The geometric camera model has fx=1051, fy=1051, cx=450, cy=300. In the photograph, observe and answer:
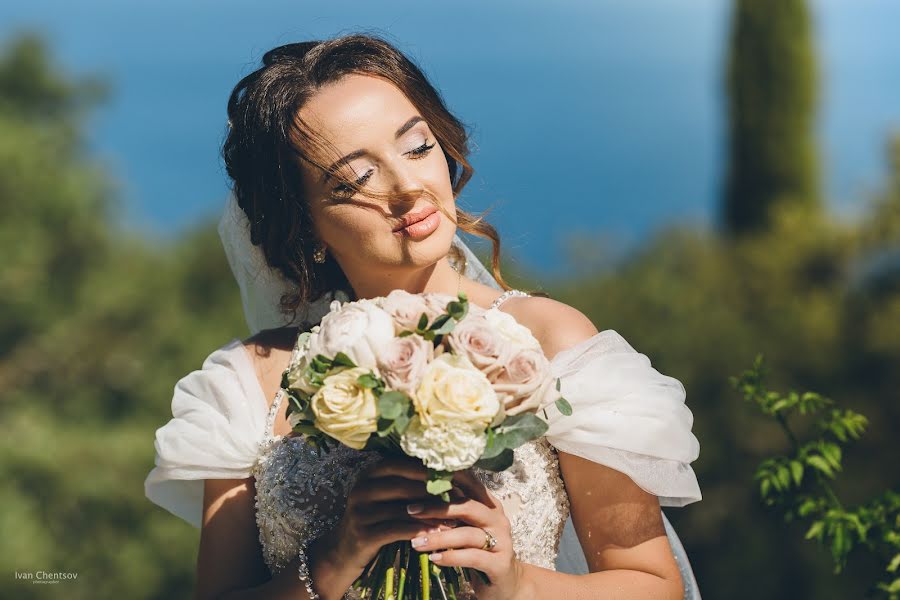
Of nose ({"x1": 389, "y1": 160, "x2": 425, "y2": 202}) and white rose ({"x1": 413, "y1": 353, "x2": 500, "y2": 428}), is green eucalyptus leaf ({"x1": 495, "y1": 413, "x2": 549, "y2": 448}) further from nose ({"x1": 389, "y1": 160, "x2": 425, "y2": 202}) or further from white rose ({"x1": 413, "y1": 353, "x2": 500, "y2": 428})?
nose ({"x1": 389, "y1": 160, "x2": 425, "y2": 202})

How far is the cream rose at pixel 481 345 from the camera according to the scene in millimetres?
1932

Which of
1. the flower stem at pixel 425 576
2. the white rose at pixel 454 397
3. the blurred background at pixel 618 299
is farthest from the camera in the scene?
the blurred background at pixel 618 299

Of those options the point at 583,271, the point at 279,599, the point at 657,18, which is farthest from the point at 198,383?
the point at 657,18

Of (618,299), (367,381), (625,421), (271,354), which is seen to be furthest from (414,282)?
(618,299)

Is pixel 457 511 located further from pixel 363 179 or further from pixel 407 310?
pixel 363 179

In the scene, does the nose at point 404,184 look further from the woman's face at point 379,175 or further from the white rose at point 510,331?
the white rose at point 510,331

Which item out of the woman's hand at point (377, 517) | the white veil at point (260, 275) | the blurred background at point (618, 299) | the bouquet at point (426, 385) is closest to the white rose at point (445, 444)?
the bouquet at point (426, 385)

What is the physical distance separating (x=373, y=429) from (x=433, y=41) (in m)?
50.8

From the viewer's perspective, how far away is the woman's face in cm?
238

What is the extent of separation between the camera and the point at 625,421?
2285mm

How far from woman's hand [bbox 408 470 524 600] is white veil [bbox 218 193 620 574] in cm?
86

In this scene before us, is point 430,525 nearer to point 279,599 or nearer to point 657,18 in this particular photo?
point 279,599

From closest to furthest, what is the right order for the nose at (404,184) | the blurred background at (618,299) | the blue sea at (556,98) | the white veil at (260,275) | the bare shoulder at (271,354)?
the nose at (404,184), the bare shoulder at (271,354), the white veil at (260,275), the blurred background at (618,299), the blue sea at (556,98)

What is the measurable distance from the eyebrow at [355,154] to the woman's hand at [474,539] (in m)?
0.77
